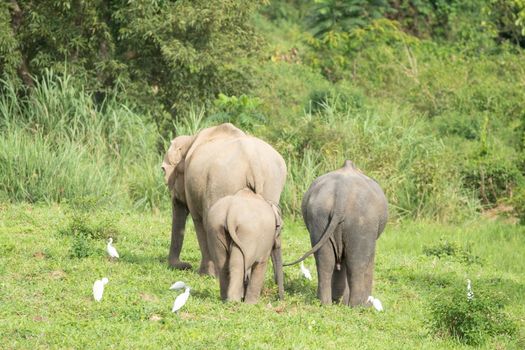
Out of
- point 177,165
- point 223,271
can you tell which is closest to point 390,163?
point 177,165

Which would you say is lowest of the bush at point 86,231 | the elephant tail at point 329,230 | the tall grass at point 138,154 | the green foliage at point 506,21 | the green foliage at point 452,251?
the green foliage at point 506,21

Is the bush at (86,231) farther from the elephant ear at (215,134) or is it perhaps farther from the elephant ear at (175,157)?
the elephant ear at (215,134)

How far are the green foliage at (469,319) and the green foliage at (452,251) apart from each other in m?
4.06

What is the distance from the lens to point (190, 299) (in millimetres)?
9789

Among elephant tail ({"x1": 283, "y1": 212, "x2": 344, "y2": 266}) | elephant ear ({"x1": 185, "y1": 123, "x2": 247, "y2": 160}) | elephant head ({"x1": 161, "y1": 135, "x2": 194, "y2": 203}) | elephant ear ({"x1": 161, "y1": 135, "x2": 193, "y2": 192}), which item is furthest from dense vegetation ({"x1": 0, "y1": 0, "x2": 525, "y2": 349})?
elephant ear ({"x1": 185, "y1": 123, "x2": 247, "y2": 160})

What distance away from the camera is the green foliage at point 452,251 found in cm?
1362

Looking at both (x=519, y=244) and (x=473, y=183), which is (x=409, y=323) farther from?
(x=473, y=183)

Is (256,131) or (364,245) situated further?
(256,131)

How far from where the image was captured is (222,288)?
9812 millimetres

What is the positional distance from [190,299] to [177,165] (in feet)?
7.61

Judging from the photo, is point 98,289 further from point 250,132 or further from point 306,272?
point 250,132

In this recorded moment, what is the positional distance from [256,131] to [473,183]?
356cm

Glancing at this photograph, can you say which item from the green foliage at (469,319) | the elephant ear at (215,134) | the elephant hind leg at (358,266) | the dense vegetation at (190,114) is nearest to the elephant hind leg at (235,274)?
the elephant hind leg at (358,266)

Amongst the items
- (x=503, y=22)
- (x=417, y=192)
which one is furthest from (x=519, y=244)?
(x=503, y=22)
